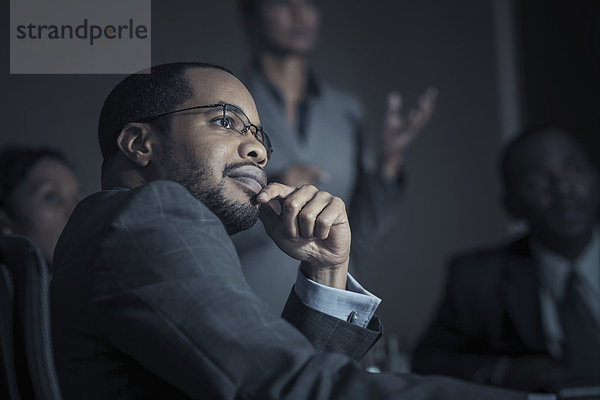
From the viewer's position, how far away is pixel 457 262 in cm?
195

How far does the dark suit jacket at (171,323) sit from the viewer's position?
438 mm

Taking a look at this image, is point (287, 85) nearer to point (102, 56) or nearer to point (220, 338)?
point (102, 56)

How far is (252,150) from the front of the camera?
636 millimetres

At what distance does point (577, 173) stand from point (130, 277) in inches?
66.6

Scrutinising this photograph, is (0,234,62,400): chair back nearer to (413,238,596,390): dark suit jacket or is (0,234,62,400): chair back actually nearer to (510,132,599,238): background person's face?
(413,238,596,390): dark suit jacket

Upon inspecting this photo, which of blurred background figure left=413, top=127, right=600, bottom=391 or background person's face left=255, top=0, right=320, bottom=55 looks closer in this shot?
blurred background figure left=413, top=127, right=600, bottom=391

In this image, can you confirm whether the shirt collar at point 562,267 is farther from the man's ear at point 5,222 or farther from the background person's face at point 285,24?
the man's ear at point 5,222

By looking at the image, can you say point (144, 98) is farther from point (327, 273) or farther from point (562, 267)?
point (562, 267)

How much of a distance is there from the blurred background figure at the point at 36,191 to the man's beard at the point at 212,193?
1.92 ft

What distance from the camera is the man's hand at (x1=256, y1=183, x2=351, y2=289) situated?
2.00 ft

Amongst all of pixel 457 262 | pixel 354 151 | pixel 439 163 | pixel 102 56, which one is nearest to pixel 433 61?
pixel 439 163

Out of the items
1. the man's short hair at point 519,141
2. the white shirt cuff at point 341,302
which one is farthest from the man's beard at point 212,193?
the man's short hair at point 519,141

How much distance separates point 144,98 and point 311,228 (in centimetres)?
22

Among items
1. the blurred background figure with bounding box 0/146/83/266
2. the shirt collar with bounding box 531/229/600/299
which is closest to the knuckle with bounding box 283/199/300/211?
the blurred background figure with bounding box 0/146/83/266
